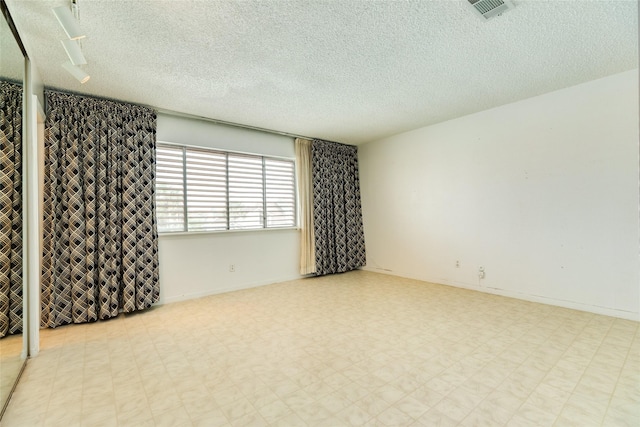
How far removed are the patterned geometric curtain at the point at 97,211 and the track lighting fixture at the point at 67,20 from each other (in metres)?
1.63

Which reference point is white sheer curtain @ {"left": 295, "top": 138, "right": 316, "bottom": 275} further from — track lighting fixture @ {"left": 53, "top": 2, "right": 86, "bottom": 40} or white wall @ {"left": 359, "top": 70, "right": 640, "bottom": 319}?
track lighting fixture @ {"left": 53, "top": 2, "right": 86, "bottom": 40}

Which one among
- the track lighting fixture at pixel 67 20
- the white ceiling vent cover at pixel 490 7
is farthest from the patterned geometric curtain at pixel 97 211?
the white ceiling vent cover at pixel 490 7

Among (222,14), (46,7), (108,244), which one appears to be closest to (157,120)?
(108,244)

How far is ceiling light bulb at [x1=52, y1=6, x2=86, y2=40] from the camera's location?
1.61 metres

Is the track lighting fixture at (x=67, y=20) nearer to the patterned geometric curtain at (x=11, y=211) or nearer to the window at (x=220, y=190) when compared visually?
the patterned geometric curtain at (x=11, y=211)

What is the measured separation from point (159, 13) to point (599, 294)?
464 centimetres

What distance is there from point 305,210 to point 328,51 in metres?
2.81

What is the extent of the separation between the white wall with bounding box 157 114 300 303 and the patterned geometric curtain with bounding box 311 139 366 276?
0.47m

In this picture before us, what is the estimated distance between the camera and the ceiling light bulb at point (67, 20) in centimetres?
161

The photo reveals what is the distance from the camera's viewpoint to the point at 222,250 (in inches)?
160

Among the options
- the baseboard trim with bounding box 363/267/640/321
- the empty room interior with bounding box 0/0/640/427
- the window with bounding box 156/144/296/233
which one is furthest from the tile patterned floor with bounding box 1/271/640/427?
the window with bounding box 156/144/296/233

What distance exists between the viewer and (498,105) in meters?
3.66

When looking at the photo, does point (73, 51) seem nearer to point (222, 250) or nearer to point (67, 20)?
point (67, 20)

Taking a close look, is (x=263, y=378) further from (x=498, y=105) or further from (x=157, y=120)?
(x=498, y=105)
